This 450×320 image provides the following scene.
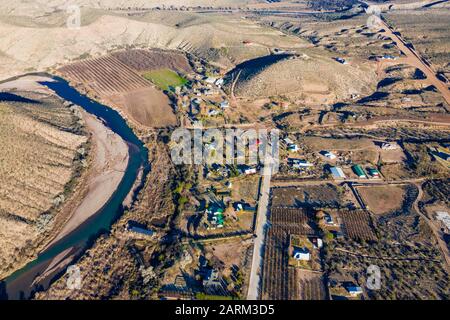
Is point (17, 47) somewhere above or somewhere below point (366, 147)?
above

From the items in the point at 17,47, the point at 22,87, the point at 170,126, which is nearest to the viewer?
the point at 170,126

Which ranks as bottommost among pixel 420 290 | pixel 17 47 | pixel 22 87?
pixel 420 290

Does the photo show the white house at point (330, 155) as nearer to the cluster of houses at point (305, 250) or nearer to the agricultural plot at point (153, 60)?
the cluster of houses at point (305, 250)

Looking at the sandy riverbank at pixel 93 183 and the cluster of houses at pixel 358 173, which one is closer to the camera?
the sandy riverbank at pixel 93 183

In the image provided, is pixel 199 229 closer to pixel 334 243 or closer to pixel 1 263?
pixel 334 243

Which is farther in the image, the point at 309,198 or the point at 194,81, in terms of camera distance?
the point at 194,81

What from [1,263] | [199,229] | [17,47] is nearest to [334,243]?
[199,229]

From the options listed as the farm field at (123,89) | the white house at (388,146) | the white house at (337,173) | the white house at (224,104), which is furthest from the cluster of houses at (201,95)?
the white house at (388,146)
